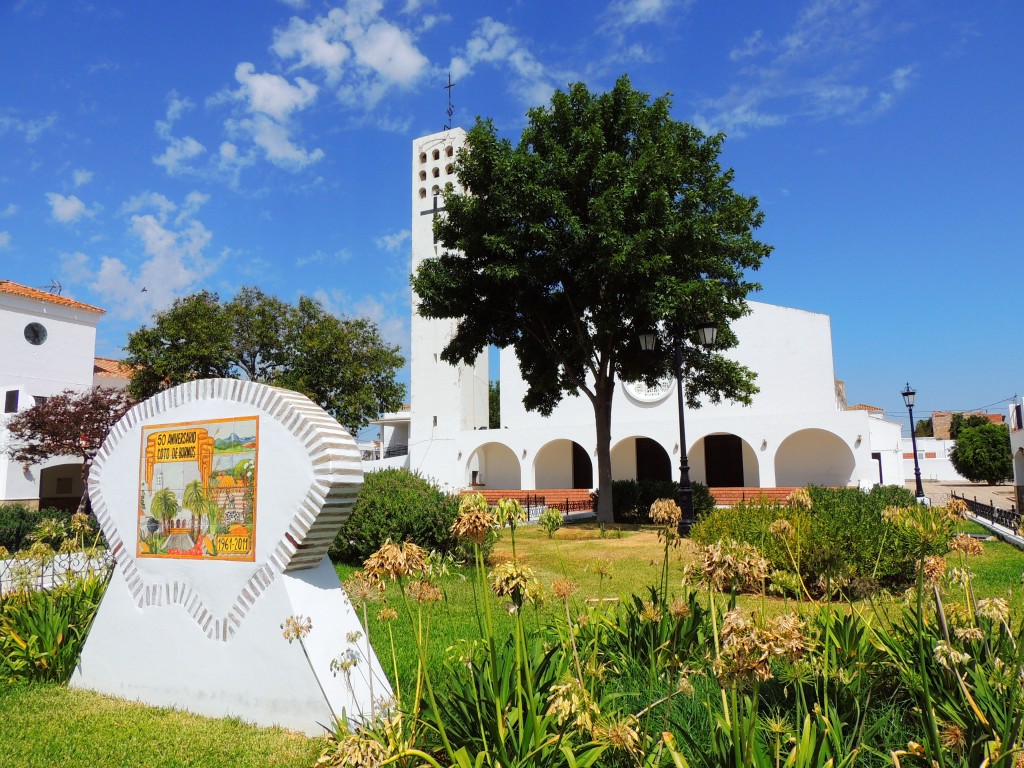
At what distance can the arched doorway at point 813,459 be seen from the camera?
26.2 metres

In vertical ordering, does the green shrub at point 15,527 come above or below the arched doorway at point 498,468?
below

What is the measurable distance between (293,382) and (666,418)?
14822 millimetres

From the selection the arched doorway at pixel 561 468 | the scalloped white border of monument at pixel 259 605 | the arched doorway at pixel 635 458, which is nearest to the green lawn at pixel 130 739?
the scalloped white border of monument at pixel 259 605

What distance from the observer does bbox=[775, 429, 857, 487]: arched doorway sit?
2625 cm

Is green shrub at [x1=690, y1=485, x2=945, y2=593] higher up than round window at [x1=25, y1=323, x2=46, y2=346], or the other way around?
round window at [x1=25, y1=323, x2=46, y2=346]

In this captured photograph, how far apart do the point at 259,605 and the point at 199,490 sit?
3.42 ft

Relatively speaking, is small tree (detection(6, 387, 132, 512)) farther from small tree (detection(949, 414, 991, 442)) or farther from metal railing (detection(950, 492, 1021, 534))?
small tree (detection(949, 414, 991, 442))

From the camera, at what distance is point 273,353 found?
27438 mm

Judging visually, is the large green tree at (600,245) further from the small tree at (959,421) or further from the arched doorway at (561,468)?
the small tree at (959,421)

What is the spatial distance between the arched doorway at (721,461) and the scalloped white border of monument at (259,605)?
2519 centimetres

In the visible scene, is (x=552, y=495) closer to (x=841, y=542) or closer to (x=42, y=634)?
(x=841, y=542)

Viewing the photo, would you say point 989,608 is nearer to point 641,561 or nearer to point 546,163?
point 641,561

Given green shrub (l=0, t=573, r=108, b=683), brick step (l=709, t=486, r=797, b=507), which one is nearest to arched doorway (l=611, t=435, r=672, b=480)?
brick step (l=709, t=486, r=797, b=507)

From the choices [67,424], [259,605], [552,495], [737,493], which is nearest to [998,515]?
[737,493]
